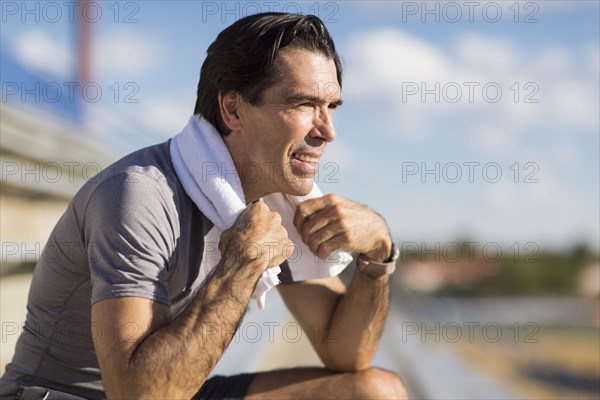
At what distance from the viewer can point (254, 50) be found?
2.59 m

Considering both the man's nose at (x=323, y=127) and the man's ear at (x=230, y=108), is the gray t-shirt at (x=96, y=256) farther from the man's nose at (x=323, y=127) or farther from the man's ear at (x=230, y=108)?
the man's nose at (x=323, y=127)

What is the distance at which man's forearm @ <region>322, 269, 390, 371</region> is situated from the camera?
287 centimetres

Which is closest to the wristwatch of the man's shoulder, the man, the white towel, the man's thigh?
the man

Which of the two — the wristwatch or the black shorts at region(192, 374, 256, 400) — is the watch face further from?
the black shorts at region(192, 374, 256, 400)

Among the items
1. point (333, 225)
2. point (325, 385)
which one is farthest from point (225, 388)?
point (333, 225)

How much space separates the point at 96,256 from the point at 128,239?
94mm

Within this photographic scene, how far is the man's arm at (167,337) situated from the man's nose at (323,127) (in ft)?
2.22

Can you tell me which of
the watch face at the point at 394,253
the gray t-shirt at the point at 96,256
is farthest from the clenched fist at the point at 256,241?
the watch face at the point at 394,253

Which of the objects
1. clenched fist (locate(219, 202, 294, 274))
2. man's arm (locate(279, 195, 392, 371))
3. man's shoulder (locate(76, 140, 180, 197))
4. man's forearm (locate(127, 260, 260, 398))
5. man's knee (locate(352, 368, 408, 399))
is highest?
man's shoulder (locate(76, 140, 180, 197))

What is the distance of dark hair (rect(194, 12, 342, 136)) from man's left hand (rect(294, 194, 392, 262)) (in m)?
0.38

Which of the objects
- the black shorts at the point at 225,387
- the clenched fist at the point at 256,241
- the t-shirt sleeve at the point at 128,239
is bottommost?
the black shorts at the point at 225,387

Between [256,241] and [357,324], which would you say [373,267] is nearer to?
[357,324]

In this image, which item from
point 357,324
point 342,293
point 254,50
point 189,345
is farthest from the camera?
point 342,293

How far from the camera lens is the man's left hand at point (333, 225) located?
109 inches
